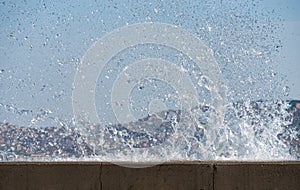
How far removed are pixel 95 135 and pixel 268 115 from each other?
1.52 metres

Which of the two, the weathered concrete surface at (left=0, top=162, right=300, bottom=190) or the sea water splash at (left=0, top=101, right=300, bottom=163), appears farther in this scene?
the sea water splash at (left=0, top=101, right=300, bottom=163)

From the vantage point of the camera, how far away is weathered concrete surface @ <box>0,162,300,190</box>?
10.2 ft

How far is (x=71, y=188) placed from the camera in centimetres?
327

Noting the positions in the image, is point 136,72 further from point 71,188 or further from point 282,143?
point 71,188

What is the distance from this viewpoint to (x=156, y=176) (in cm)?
317

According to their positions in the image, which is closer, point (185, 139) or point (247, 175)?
point (247, 175)

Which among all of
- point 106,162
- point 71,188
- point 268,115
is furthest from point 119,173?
point 268,115

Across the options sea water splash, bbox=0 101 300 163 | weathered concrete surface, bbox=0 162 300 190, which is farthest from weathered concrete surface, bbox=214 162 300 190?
sea water splash, bbox=0 101 300 163

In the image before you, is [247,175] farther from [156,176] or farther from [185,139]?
[185,139]

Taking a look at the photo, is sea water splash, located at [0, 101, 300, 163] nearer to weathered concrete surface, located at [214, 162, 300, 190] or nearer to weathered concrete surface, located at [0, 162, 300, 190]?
weathered concrete surface, located at [0, 162, 300, 190]

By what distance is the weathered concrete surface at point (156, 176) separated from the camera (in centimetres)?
310

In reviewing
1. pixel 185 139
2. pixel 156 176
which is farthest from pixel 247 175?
pixel 185 139

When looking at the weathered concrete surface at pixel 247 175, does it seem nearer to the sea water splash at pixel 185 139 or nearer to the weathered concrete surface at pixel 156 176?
the weathered concrete surface at pixel 156 176

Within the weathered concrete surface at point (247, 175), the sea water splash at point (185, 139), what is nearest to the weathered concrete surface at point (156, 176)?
the weathered concrete surface at point (247, 175)
